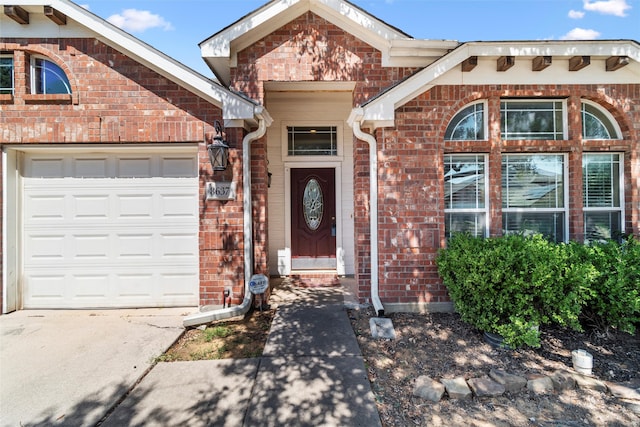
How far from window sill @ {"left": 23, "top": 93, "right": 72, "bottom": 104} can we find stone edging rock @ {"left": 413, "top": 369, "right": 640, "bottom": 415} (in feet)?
19.6

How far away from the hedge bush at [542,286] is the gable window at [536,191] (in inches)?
31.5

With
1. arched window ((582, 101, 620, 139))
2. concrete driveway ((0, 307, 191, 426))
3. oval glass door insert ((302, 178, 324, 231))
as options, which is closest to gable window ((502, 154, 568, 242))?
arched window ((582, 101, 620, 139))

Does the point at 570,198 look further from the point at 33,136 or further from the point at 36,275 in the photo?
the point at 36,275

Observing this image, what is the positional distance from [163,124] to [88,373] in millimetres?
3320

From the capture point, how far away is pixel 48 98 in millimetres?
4293

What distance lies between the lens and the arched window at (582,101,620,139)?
4379 millimetres

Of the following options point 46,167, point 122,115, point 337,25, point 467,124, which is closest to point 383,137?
point 467,124

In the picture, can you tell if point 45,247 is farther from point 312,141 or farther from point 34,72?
point 312,141

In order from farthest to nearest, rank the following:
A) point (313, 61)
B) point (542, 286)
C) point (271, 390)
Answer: point (313, 61) < point (542, 286) < point (271, 390)

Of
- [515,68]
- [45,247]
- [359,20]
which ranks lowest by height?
[45,247]

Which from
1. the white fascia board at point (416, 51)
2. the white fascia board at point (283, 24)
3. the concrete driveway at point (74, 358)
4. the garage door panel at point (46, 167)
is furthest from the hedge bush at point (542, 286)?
the garage door panel at point (46, 167)

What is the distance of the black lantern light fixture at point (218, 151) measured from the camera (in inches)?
165

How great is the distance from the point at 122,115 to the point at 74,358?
3326mm

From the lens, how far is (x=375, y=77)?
461 centimetres
